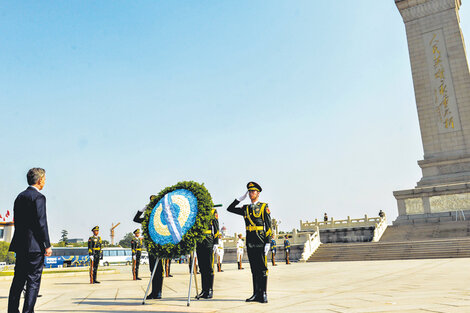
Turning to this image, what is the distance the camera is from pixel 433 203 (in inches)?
1073

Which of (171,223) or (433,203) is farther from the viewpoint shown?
(433,203)

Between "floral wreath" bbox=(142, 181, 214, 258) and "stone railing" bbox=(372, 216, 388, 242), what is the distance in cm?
2106

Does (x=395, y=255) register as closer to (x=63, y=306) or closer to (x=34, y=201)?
(x=63, y=306)

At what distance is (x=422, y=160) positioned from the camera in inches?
1187

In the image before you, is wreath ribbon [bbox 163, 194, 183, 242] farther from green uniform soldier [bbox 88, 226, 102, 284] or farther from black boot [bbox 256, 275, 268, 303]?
green uniform soldier [bbox 88, 226, 102, 284]

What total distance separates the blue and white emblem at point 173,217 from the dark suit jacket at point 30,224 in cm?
186

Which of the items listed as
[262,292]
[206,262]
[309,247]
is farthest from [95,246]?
[309,247]

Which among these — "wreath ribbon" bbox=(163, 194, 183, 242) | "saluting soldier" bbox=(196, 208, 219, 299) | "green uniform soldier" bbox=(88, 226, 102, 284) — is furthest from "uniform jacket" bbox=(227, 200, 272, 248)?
"green uniform soldier" bbox=(88, 226, 102, 284)

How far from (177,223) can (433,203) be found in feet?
89.0

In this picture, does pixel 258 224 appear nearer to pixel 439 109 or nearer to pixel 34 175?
pixel 34 175

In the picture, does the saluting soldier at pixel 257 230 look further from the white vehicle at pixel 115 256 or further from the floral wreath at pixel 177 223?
the white vehicle at pixel 115 256

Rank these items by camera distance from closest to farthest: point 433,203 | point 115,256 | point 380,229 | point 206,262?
point 206,262, point 380,229, point 433,203, point 115,256

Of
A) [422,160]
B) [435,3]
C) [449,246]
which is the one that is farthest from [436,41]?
[449,246]

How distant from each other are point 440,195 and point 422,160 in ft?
13.2
